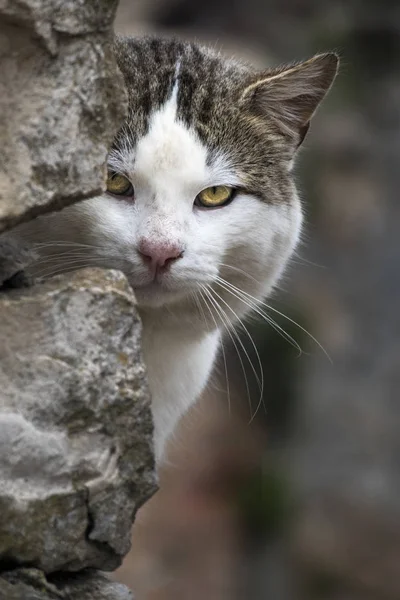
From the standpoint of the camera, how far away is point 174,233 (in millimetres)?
1993

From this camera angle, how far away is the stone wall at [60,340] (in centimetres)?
147

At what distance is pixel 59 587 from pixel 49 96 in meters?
0.81

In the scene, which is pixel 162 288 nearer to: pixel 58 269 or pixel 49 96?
pixel 58 269

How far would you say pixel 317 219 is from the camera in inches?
253

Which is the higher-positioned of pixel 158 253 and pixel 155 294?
pixel 158 253

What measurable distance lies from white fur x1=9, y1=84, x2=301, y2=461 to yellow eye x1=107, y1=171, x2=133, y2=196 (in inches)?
0.9

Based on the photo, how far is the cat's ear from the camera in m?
2.36

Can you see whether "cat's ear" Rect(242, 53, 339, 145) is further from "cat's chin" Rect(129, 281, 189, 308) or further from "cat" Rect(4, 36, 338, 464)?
"cat's chin" Rect(129, 281, 189, 308)

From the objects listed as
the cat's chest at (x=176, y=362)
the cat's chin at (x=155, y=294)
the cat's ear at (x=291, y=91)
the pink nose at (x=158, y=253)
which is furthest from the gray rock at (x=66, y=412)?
the cat's ear at (x=291, y=91)

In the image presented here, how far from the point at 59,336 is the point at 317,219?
5.00 meters

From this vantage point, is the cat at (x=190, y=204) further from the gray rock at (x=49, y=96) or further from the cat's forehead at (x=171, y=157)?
the gray rock at (x=49, y=96)

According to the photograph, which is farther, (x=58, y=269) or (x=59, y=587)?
(x=58, y=269)

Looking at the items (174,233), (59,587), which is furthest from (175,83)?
(59,587)

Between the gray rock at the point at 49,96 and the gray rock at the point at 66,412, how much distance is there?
6.1 inches
